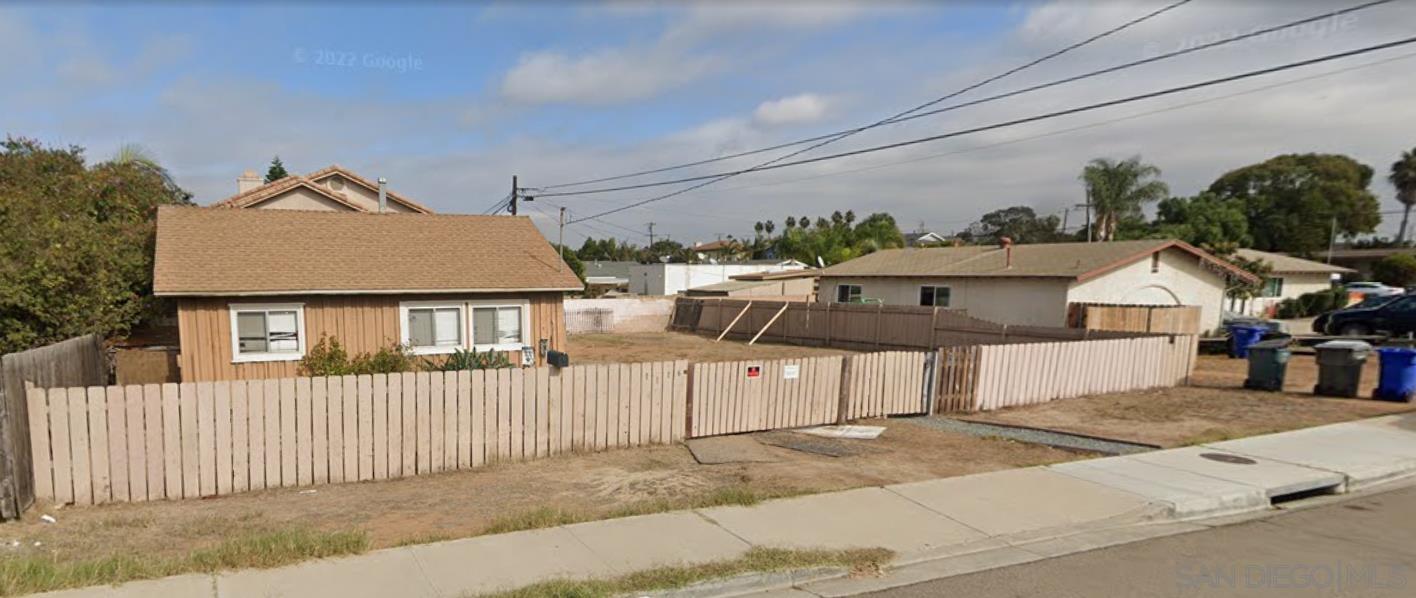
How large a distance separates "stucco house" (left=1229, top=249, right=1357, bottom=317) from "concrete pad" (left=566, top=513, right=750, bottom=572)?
38.7 meters

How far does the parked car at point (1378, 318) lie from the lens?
2188 cm

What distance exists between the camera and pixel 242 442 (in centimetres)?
771

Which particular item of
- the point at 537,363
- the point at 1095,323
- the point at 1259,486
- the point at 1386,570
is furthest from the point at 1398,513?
the point at 1095,323

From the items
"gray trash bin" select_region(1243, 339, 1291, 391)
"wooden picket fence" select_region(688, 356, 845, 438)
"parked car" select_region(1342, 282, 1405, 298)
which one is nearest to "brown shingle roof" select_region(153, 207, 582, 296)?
"wooden picket fence" select_region(688, 356, 845, 438)

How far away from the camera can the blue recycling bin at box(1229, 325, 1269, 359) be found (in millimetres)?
21078

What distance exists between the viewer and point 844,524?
6578mm

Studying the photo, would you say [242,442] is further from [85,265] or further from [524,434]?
[85,265]

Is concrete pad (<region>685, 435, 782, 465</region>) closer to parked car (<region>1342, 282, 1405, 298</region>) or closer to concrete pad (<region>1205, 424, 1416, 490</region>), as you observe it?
concrete pad (<region>1205, 424, 1416, 490</region>)

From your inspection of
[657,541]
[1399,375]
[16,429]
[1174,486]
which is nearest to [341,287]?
[16,429]

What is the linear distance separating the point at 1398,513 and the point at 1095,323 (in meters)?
16.4

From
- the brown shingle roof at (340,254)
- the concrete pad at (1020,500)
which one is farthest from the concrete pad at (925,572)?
the brown shingle roof at (340,254)

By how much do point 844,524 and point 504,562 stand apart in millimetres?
2971

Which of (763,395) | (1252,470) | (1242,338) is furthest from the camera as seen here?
(1242,338)

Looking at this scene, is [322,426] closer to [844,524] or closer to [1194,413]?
[844,524]
